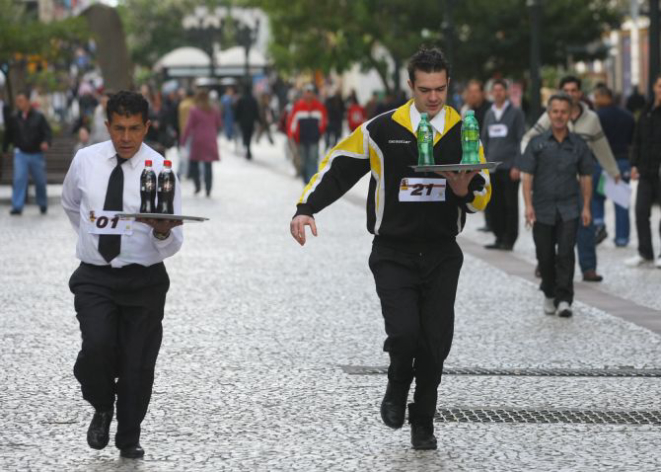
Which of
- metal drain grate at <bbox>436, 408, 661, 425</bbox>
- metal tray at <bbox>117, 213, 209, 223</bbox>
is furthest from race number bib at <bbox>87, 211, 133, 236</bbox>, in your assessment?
metal drain grate at <bbox>436, 408, 661, 425</bbox>

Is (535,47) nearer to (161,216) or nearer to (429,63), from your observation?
(429,63)

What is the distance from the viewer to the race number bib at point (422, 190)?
262 inches

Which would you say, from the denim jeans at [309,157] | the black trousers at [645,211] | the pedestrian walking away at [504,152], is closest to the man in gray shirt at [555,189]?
the black trousers at [645,211]

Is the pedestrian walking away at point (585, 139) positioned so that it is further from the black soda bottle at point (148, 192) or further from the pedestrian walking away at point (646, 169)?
the black soda bottle at point (148, 192)

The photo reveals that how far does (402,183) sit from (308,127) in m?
19.8

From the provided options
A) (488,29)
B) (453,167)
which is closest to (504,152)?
(453,167)

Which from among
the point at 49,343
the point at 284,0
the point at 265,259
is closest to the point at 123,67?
the point at 284,0

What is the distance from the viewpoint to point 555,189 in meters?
11.3

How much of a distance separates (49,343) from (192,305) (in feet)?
6.94

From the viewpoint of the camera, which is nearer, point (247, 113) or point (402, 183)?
point (402, 183)

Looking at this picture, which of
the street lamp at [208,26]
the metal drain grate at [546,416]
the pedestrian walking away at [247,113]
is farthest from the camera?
the street lamp at [208,26]

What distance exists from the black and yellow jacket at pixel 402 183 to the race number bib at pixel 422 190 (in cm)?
1

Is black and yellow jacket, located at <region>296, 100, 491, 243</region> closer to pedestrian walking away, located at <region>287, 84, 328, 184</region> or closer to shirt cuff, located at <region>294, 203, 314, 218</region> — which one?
shirt cuff, located at <region>294, 203, 314, 218</region>

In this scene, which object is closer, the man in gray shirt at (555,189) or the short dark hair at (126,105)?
the short dark hair at (126,105)
